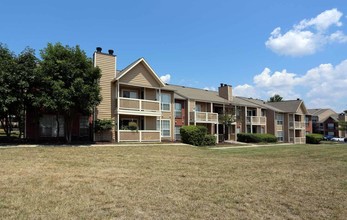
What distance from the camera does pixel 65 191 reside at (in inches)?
322

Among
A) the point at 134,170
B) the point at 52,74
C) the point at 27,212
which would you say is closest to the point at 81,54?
the point at 52,74

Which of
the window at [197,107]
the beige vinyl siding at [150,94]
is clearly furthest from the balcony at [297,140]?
the beige vinyl siding at [150,94]

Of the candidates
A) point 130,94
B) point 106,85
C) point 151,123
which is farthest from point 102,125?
point 151,123

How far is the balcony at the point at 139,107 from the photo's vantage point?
26.3 meters

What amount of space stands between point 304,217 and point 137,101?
856 inches

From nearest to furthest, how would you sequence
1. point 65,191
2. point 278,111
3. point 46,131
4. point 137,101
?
point 65,191 < point 46,131 < point 137,101 < point 278,111

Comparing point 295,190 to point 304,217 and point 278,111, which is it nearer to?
point 304,217

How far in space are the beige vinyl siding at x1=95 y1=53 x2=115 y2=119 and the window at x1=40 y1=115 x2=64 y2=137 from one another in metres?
3.13

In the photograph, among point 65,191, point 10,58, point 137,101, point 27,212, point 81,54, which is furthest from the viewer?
point 137,101

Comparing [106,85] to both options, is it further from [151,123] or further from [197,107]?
[197,107]

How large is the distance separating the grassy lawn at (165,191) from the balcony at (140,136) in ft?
41.9

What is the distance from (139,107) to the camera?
2736cm

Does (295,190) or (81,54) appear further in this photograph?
(81,54)

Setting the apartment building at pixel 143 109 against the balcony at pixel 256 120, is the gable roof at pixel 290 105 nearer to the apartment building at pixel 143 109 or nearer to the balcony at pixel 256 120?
the balcony at pixel 256 120
